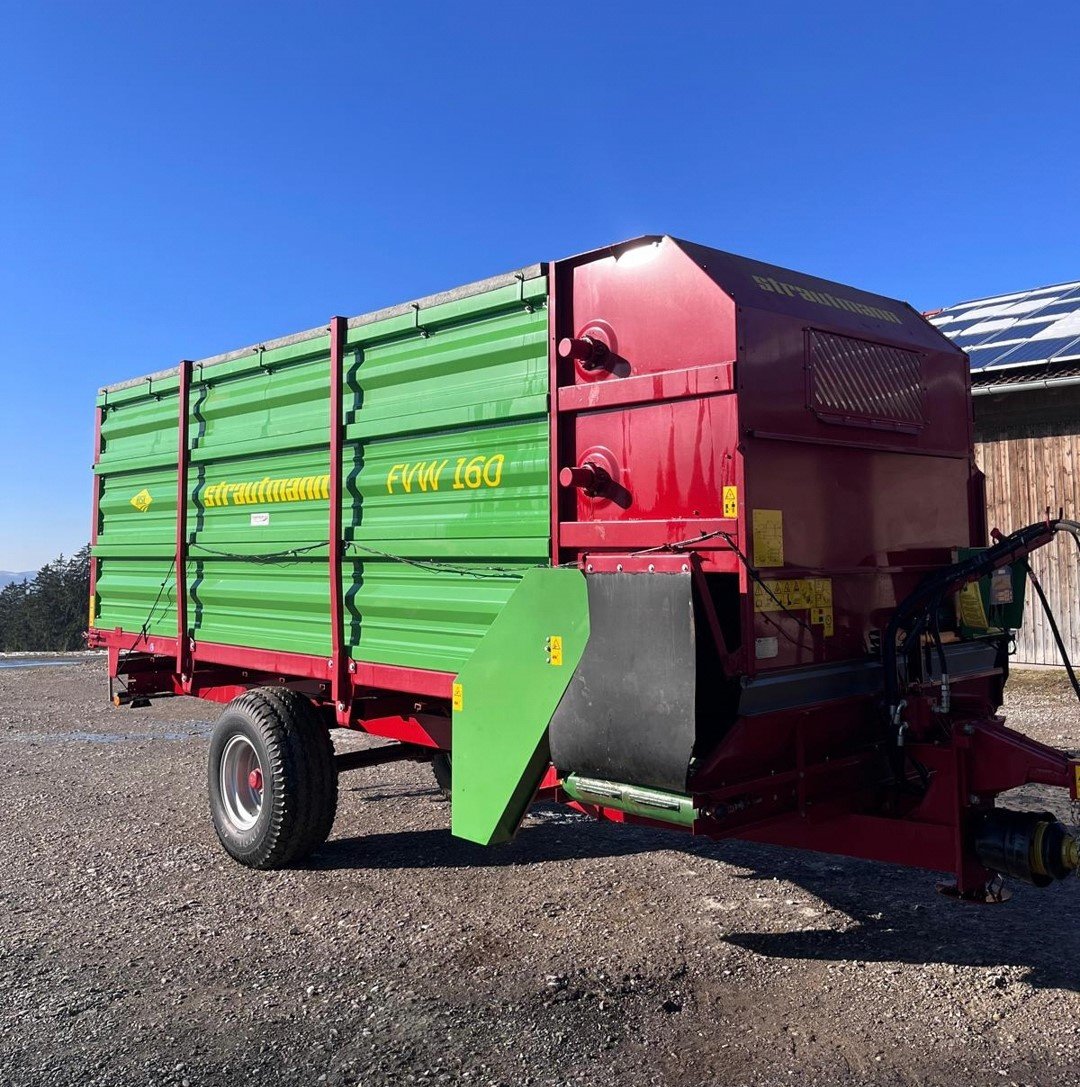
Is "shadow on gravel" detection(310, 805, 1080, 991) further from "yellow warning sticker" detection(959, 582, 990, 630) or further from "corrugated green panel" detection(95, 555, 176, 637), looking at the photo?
"corrugated green panel" detection(95, 555, 176, 637)

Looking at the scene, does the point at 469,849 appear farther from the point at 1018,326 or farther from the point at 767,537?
the point at 1018,326

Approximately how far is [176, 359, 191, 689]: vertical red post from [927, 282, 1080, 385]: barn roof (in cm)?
626

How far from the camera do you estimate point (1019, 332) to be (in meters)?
11.7

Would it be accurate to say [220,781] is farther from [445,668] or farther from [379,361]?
[379,361]

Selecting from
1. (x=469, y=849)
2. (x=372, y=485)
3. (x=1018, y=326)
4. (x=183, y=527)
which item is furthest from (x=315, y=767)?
(x=1018, y=326)

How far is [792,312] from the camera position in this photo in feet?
12.5

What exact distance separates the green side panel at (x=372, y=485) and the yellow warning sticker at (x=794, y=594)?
37.6 inches

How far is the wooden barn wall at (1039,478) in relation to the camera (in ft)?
34.5

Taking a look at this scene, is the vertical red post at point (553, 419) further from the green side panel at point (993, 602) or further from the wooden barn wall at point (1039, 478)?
the wooden barn wall at point (1039, 478)

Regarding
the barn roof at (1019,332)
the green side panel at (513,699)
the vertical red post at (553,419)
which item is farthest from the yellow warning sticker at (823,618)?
the barn roof at (1019,332)

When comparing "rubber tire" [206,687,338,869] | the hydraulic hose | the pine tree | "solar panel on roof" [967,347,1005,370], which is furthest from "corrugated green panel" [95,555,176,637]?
the pine tree

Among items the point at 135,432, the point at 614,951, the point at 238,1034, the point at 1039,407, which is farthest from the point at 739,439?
the point at 1039,407

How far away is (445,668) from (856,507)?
6.30 ft

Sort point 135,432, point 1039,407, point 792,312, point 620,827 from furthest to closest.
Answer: point 1039,407 → point 135,432 → point 620,827 → point 792,312
